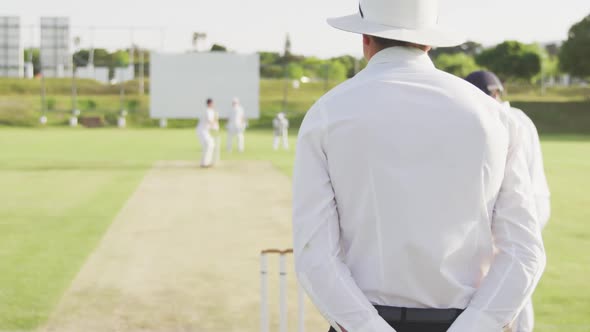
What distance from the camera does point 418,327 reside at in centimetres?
274

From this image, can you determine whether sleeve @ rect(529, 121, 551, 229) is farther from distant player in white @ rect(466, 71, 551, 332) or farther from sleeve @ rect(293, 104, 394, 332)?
sleeve @ rect(293, 104, 394, 332)

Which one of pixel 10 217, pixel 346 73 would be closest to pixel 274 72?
pixel 346 73

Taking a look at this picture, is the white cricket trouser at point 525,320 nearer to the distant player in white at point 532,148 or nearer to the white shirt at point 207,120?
the distant player in white at point 532,148

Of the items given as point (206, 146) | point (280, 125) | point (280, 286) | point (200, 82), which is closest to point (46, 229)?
point (280, 286)

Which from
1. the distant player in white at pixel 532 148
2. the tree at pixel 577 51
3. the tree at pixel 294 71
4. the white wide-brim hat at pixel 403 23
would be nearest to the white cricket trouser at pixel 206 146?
the distant player in white at pixel 532 148

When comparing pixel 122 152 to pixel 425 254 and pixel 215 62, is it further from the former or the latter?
pixel 215 62

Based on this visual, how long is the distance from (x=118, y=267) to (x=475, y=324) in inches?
297

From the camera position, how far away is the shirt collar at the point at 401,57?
9.05ft

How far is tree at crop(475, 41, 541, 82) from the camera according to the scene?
108250mm

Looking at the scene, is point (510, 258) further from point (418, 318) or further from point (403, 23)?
point (403, 23)

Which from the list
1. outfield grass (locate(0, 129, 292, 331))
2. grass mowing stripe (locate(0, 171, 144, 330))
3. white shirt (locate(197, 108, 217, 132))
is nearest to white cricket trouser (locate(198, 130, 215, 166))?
white shirt (locate(197, 108, 217, 132))

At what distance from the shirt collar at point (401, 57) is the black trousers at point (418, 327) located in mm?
797

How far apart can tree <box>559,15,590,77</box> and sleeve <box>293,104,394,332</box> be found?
7307cm

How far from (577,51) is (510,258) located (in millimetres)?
73581
